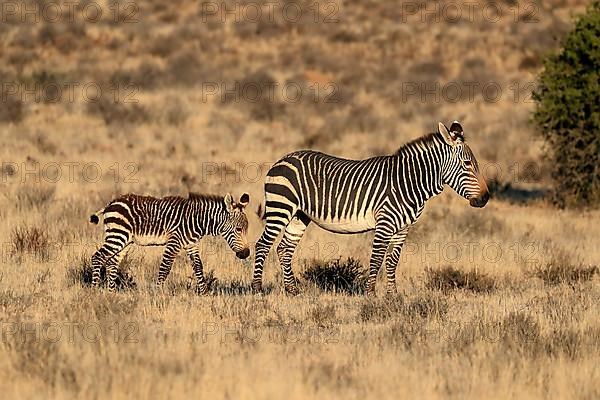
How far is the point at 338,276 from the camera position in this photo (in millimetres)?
12250

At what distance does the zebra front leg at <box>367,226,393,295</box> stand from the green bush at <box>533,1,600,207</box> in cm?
939

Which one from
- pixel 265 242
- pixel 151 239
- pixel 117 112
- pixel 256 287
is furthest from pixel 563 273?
pixel 117 112

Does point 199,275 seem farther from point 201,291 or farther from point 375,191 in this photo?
point 375,191

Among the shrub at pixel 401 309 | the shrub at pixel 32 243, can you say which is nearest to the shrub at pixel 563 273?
the shrub at pixel 401 309

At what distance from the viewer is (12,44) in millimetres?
41188

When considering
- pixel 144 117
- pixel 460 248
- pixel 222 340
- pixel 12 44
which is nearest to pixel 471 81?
pixel 144 117

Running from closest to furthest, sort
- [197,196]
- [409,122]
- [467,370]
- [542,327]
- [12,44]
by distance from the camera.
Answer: [467,370] < [542,327] < [197,196] < [409,122] < [12,44]

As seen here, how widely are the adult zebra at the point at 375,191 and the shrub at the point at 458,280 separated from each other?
78cm

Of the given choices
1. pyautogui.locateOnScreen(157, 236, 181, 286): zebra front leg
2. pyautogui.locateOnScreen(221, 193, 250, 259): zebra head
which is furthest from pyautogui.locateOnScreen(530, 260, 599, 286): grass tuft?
pyautogui.locateOnScreen(157, 236, 181, 286): zebra front leg

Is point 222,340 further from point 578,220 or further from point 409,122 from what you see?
point 409,122

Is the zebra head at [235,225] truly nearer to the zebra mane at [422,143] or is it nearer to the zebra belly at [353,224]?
the zebra belly at [353,224]

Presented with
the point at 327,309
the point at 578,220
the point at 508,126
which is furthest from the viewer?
the point at 508,126

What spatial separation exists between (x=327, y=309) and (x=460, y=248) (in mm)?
4876

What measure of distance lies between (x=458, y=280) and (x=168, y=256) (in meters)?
3.67
